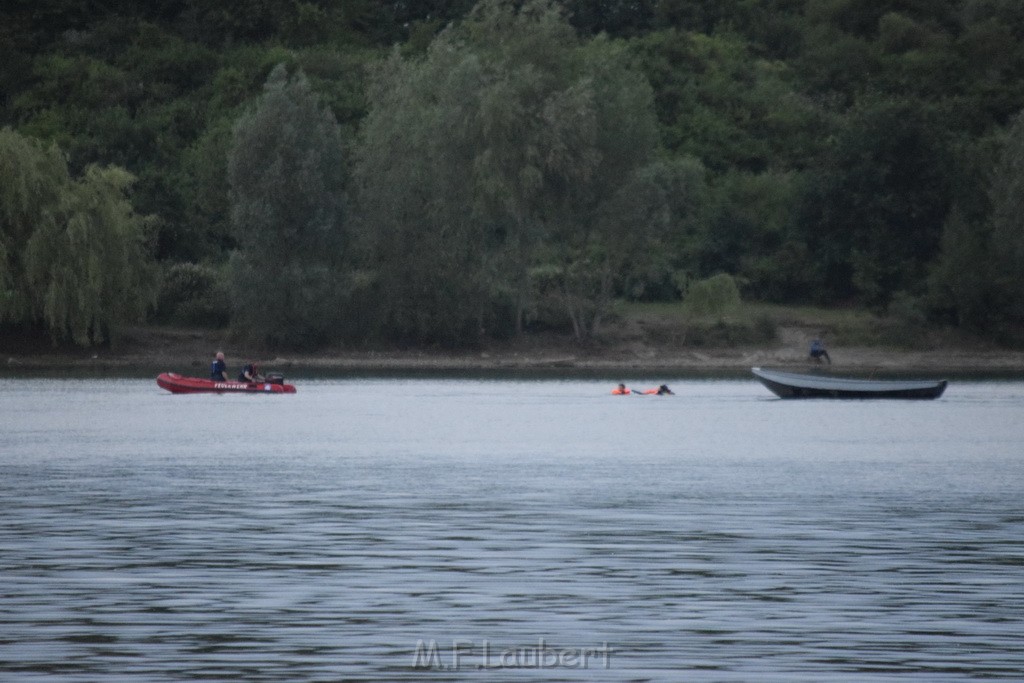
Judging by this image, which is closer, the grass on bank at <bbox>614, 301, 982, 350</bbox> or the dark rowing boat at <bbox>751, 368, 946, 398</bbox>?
the dark rowing boat at <bbox>751, 368, 946, 398</bbox>

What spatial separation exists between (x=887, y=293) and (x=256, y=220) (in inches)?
1357

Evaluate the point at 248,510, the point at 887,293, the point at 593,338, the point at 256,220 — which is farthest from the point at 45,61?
the point at 248,510

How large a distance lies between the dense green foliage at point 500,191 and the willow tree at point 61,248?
136mm

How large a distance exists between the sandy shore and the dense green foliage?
4.65ft

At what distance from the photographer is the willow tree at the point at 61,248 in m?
85.6

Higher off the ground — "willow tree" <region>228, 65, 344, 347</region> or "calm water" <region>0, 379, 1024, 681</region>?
"willow tree" <region>228, 65, 344, 347</region>

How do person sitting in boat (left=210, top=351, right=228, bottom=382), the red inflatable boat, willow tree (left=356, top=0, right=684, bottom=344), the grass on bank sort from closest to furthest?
the red inflatable boat < person sitting in boat (left=210, top=351, right=228, bottom=382) < willow tree (left=356, top=0, right=684, bottom=344) < the grass on bank

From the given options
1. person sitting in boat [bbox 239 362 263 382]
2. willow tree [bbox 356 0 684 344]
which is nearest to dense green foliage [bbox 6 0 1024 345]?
willow tree [bbox 356 0 684 344]

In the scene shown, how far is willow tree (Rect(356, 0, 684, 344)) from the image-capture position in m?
94.4

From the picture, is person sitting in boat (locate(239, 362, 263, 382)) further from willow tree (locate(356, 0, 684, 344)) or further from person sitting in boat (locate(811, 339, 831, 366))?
person sitting in boat (locate(811, 339, 831, 366))

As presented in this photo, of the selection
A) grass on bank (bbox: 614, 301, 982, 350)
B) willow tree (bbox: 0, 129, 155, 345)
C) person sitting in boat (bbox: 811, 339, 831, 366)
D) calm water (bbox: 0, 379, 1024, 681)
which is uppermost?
willow tree (bbox: 0, 129, 155, 345)

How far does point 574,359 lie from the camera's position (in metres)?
100

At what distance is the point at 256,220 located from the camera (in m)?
95.9

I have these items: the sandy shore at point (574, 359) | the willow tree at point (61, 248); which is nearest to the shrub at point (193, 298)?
the sandy shore at point (574, 359)
